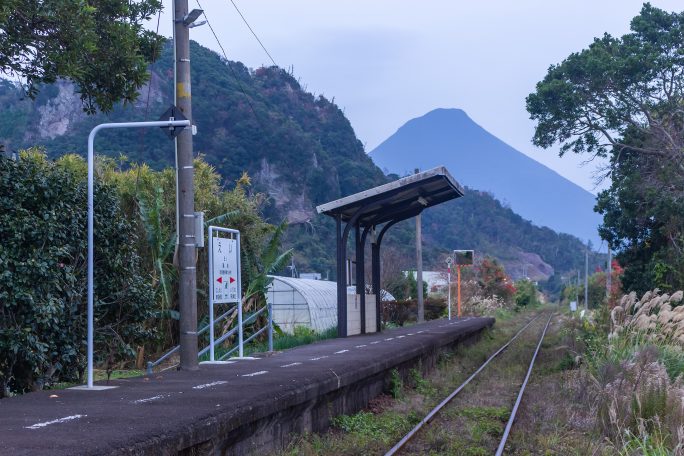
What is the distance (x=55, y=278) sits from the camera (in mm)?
10906

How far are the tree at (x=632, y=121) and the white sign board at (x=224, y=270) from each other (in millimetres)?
16609

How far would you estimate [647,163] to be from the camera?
2992 cm

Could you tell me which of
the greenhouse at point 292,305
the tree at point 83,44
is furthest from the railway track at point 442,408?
the greenhouse at point 292,305

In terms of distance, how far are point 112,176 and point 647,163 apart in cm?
1680

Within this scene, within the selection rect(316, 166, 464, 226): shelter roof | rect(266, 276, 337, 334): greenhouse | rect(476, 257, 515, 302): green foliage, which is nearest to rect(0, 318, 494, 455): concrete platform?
rect(316, 166, 464, 226): shelter roof

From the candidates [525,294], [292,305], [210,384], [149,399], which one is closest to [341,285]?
[292,305]

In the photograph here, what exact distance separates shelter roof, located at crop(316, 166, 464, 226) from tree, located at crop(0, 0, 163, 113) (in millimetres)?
8355

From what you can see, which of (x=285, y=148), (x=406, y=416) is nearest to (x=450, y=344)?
(x=406, y=416)

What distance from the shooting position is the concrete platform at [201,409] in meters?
7.15

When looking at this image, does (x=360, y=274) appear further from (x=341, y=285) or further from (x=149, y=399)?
(x=149, y=399)

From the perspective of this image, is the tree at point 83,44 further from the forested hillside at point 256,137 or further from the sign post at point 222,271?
the forested hillside at point 256,137

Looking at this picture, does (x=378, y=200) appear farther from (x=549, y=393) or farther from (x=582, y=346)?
(x=549, y=393)

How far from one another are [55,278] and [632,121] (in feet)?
80.7

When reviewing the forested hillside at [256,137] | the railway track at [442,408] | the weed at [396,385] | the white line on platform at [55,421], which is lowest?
the railway track at [442,408]
